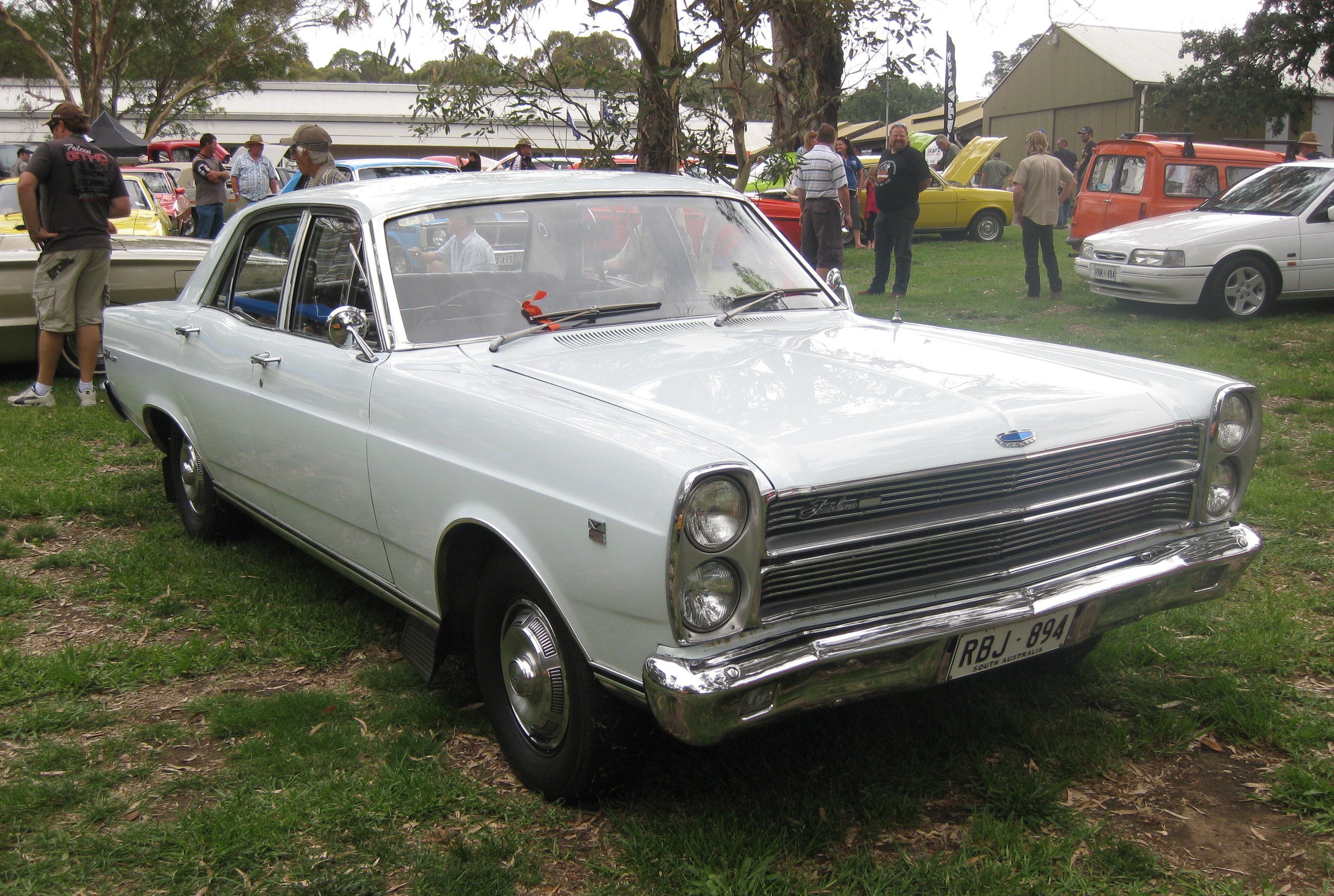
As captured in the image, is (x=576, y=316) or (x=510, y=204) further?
(x=510, y=204)

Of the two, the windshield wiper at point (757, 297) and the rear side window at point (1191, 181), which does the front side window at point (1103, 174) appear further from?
the windshield wiper at point (757, 297)

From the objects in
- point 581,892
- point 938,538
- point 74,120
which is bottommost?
point 581,892

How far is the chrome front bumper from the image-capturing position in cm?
229

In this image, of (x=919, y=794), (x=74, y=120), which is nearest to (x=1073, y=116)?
(x=74, y=120)

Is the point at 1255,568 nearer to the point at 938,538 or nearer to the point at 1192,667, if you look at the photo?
the point at 1192,667

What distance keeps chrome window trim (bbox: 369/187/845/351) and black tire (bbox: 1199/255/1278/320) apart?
287 inches

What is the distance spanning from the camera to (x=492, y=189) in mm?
3797

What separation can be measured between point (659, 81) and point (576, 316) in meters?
3.83

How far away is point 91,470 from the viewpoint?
605 cm

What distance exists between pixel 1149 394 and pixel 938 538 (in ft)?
2.87

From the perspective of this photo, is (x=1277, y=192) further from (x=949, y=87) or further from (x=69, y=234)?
(x=949, y=87)

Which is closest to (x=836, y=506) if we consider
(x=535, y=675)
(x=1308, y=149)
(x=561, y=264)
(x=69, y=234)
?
(x=535, y=675)

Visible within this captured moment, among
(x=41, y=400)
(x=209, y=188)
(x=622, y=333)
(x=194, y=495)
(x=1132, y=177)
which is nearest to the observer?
(x=622, y=333)

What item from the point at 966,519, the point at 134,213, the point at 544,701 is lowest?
the point at 544,701
